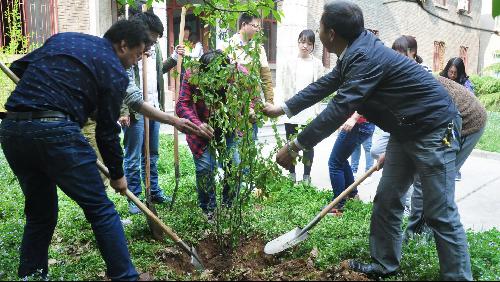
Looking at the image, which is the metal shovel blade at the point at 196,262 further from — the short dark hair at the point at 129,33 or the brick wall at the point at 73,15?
the brick wall at the point at 73,15

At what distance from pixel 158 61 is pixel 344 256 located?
10.0ft

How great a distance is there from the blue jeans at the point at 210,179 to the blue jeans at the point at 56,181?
1084 mm

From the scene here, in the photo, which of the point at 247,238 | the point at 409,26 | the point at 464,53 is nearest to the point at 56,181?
the point at 247,238

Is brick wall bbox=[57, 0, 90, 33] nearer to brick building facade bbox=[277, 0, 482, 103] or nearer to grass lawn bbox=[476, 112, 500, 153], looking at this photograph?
brick building facade bbox=[277, 0, 482, 103]

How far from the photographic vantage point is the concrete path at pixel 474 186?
570cm

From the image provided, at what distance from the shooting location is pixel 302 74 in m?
6.86

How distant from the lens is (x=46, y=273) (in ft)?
10.9

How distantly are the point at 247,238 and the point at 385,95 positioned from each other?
1837mm

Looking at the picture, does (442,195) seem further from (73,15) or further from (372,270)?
(73,15)

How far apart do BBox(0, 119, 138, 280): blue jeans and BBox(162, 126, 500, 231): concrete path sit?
1997 millimetres

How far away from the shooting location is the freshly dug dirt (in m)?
3.35

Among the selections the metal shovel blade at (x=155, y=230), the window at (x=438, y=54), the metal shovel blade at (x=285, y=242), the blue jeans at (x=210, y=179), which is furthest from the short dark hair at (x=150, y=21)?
the window at (x=438, y=54)

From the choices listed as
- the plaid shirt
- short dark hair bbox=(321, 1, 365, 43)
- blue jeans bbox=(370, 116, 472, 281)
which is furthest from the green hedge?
short dark hair bbox=(321, 1, 365, 43)

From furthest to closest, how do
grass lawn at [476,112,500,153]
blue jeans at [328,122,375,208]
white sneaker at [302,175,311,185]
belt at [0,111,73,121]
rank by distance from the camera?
grass lawn at [476,112,500,153] < white sneaker at [302,175,311,185] < blue jeans at [328,122,375,208] < belt at [0,111,73,121]
